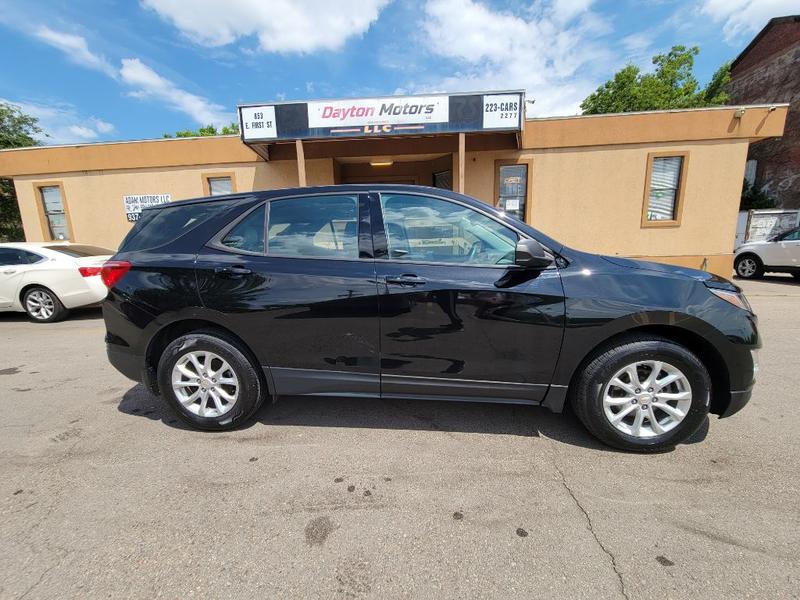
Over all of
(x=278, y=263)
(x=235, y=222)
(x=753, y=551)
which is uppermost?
(x=235, y=222)

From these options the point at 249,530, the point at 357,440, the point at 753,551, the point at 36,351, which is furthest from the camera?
the point at 36,351

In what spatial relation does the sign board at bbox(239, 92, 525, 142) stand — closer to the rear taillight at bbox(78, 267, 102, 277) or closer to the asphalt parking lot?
the rear taillight at bbox(78, 267, 102, 277)

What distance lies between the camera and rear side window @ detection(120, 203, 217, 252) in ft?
9.32

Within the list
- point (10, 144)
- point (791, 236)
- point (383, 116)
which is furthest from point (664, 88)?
point (10, 144)

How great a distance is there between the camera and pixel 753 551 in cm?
170

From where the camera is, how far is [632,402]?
2420 mm

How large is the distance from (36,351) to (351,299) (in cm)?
516

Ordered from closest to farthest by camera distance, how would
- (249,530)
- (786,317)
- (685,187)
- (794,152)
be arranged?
1. (249,530)
2. (786,317)
3. (685,187)
4. (794,152)

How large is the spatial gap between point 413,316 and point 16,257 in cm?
796

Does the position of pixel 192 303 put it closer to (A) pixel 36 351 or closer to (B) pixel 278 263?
(B) pixel 278 263

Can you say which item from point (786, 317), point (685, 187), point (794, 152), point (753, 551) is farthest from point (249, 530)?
point (794, 152)

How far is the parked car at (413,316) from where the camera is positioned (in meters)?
2.36

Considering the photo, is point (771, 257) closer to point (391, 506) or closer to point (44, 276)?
point (391, 506)

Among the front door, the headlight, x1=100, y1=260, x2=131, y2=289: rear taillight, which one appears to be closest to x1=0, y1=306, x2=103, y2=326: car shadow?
x1=100, y1=260, x2=131, y2=289: rear taillight
